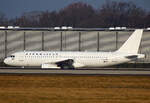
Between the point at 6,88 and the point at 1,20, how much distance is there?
147 metres

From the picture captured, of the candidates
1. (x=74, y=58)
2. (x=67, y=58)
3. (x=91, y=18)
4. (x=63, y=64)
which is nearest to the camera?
(x=67, y=58)

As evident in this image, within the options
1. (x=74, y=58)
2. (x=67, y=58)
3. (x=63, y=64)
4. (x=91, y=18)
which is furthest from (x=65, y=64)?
(x=91, y=18)

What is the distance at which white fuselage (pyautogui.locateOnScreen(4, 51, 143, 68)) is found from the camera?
69875 millimetres

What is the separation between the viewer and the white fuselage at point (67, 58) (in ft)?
229

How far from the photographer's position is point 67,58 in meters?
70.3

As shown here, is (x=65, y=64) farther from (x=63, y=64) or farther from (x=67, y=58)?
(x=67, y=58)

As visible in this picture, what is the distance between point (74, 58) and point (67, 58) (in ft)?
3.20

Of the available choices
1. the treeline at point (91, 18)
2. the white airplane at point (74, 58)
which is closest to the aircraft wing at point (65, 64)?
the white airplane at point (74, 58)

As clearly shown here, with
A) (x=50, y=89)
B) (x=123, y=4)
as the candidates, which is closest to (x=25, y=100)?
(x=50, y=89)

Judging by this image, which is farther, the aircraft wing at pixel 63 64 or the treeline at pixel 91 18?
the treeline at pixel 91 18

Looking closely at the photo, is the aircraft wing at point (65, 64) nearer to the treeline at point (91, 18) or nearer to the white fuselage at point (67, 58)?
the white fuselage at point (67, 58)

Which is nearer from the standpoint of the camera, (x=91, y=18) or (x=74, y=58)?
(x=74, y=58)

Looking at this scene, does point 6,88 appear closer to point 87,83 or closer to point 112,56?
point 87,83

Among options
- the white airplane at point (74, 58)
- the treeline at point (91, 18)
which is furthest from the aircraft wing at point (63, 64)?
the treeline at point (91, 18)
